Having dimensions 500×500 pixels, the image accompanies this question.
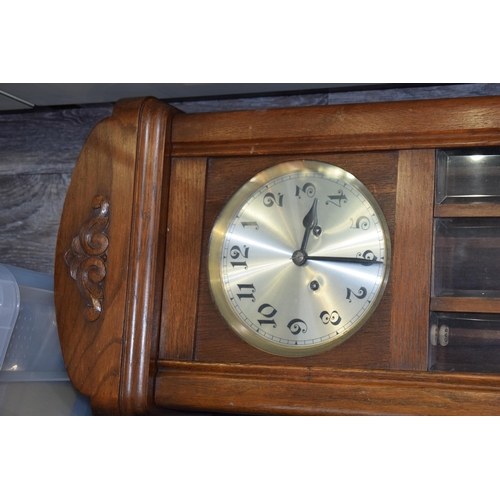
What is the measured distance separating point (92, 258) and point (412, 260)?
49cm

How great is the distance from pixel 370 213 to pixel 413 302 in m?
0.15

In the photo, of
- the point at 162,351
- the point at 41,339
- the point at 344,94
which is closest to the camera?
the point at 162,351

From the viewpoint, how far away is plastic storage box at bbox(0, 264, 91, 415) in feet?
3.82

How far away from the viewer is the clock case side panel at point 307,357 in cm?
106

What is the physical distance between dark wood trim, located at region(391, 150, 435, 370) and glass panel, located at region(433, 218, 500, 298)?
0.07ft

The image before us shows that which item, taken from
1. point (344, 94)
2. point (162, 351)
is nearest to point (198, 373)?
point (162, 351)

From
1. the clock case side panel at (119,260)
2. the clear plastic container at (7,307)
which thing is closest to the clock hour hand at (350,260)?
the clock case side panel at (119,260)

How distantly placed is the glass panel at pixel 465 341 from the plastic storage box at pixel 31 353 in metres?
0.63

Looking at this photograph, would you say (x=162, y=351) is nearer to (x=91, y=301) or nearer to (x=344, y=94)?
(x=91, y=301)

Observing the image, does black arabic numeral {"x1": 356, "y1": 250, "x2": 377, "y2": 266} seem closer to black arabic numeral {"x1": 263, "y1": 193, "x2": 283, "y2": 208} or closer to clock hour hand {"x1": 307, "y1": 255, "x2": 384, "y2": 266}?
clock hour hand {"x1": 307, "y1": 255, "x2": 384, "y2": 266}

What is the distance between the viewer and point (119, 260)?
115 cm

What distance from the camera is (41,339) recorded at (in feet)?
4.11

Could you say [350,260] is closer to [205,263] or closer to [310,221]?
[310,221]

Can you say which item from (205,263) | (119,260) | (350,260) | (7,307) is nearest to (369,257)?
(350,260)
